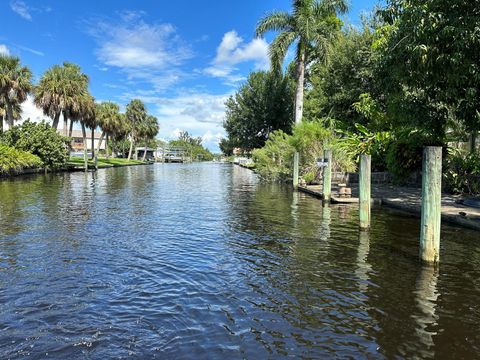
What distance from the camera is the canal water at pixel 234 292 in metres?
5.16

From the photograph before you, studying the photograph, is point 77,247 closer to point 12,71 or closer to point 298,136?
point 298,136

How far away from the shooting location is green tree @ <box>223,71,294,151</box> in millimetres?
47250

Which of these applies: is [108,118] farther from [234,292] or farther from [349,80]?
[234,292]

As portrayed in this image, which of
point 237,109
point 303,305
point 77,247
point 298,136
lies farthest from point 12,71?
point 303,305

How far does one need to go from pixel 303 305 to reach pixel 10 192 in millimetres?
20757

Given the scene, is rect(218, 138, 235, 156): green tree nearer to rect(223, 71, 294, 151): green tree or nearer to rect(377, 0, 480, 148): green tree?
rect(223, 71, 294, 151): green tree

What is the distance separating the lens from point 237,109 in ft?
167

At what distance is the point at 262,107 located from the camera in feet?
157

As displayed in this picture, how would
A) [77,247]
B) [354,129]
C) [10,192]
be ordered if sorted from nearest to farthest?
[77,247], [10,192], [354,129]

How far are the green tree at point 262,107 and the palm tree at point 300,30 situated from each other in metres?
12.4

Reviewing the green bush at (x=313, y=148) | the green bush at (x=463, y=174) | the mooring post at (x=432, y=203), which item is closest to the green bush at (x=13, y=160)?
the green bush at (x=313, y=148)

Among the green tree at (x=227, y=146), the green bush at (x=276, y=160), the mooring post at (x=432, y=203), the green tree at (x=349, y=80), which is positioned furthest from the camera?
the green tree at (x=227, y=146)

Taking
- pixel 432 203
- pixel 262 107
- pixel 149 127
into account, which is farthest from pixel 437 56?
pixel 149 127

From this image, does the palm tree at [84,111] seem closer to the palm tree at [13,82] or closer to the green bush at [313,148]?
the palm tree at [13,82]
